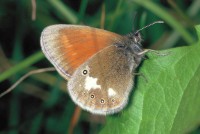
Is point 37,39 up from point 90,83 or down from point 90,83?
down

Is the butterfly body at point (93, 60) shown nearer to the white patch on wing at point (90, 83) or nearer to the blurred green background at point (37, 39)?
the white patch on wing at point (90, 83)

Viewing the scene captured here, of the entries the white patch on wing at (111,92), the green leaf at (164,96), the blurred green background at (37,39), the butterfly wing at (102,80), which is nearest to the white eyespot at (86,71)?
the butterfly wing at (102,80)

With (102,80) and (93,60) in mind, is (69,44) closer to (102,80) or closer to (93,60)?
(93,60)

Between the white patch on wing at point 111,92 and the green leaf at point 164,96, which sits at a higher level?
the green leaf at point 164,96

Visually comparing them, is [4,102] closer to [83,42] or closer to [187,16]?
[83,42]

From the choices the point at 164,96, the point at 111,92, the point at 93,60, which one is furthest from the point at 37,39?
the point at 164,96

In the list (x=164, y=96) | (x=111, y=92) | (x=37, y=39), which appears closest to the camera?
(x=164, y=96)
